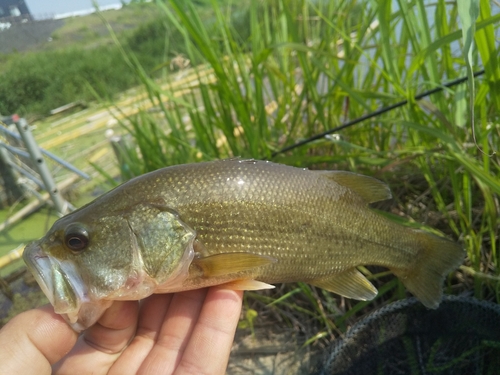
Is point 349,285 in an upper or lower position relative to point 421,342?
upper

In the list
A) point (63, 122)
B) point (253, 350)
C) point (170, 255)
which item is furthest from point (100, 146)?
point (170, 255)

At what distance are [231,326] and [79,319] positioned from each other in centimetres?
55

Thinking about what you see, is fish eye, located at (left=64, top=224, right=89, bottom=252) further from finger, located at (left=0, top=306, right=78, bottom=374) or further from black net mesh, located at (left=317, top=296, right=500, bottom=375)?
black net mesh, located at (left=317, top=296, right=500, bottom=375)

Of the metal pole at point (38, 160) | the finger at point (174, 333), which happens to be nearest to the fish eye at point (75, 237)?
the finger at point (174, 333)

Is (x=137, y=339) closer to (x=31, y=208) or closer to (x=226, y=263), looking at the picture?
(x=226, y=263)

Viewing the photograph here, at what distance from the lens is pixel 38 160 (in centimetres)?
473

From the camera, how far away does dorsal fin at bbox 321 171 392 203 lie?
149cm

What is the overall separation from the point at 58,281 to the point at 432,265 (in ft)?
4.81

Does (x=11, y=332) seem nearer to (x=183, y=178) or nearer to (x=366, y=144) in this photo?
(x=183, y=178)

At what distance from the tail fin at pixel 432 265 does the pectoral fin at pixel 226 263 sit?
736mm

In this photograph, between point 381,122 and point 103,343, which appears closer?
point 103,343

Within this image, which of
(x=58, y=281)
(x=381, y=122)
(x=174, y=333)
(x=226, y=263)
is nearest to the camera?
(x=58, y=281)

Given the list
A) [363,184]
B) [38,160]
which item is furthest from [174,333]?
[38,160]

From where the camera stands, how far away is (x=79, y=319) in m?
1.27
